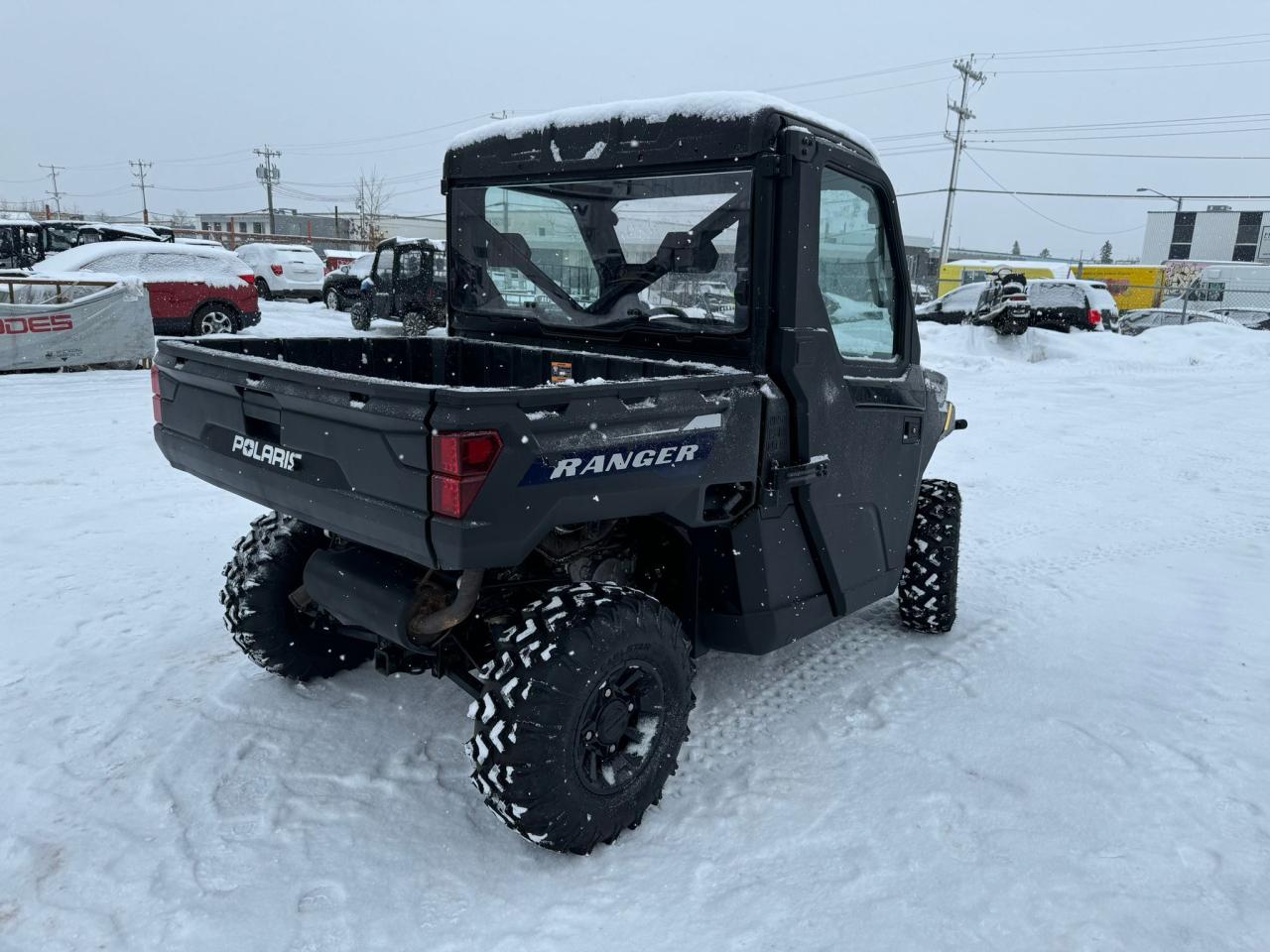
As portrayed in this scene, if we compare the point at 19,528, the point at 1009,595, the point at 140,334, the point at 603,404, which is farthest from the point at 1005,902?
the point at 140,334

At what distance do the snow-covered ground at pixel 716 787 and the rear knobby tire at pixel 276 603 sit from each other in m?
0.15

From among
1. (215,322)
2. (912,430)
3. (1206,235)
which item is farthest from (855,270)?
(1206,235)

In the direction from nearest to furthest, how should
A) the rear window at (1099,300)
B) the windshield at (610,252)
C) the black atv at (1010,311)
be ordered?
the windshield at (610,252) < the black atv at (1010,311) < the rear window at (1099,300)

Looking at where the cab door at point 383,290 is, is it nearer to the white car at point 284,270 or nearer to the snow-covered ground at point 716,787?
the white car at point 284,270

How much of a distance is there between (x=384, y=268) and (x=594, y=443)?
15199 millimetres

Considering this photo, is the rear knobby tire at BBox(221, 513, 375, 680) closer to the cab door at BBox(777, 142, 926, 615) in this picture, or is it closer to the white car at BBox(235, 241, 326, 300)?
the cab door at BBox(777, 142, 926, 615)

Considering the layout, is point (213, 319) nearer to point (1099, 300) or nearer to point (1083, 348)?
point (1083, 348)

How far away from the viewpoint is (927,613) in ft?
14.1

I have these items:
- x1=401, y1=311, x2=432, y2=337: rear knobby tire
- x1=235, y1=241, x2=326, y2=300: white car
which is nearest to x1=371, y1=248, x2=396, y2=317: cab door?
x1=401, y1=311, x2=432, y2=337: rear knobby tire

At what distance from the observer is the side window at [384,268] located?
15.8m

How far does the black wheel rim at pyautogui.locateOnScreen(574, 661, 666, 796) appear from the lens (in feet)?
8.79

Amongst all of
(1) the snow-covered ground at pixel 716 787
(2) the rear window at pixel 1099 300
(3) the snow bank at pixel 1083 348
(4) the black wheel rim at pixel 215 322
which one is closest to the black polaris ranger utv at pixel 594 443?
(1) the snow-covered ground at pixel 716 787

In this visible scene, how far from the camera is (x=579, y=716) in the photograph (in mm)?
2604

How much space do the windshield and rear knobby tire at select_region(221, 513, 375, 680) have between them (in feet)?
4.22
